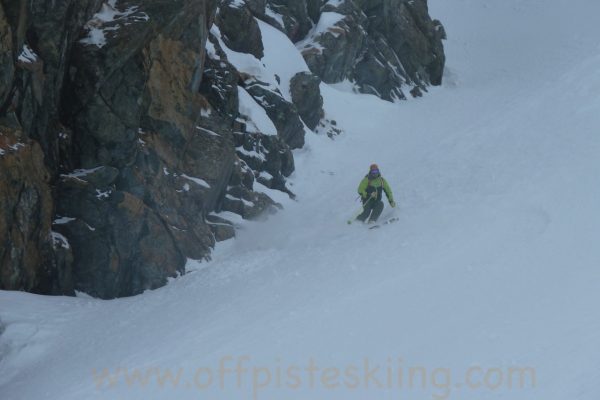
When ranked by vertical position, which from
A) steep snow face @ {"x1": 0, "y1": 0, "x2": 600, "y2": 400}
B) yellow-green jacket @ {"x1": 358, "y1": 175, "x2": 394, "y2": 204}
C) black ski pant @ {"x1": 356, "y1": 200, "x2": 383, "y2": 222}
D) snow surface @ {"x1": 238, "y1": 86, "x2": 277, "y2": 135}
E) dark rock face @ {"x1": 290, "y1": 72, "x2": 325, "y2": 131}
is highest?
dark rock face @ {"x1": 290, "y1": 72, "x2": 325, "y2": 131}

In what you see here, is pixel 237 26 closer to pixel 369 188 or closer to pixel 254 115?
pixel 254 115

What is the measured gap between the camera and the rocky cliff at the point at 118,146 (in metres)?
12.9

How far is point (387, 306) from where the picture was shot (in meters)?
10.8

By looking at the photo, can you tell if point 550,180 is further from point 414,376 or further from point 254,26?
point 254,26

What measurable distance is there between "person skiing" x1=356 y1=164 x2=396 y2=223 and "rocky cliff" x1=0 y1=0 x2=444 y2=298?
3.65 meters

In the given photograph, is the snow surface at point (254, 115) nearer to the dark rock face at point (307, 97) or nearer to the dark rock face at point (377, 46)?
the dark rock face at point (307, 97)


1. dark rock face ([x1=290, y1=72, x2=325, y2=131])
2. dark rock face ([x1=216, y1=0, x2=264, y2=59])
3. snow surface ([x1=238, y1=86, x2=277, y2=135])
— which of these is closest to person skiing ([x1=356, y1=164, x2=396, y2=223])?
snow surface ([x1=238, y1=86, x2=277, y2=135])

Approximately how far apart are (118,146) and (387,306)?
24.6 ft

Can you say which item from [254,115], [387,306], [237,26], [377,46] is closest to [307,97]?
[237,26]

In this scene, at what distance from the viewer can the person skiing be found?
54.9 feet

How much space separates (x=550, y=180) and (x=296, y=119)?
1012 centimetres

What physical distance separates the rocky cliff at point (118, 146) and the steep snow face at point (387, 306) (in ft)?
2.83

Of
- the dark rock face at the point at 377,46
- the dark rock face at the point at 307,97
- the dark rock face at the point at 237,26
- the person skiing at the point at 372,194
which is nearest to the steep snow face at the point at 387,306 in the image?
the person skiing at the point at 372,194

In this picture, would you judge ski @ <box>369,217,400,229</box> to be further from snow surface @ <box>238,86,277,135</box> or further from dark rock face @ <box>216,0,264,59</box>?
dark rock face @ <box>216,0,264,59</box>
